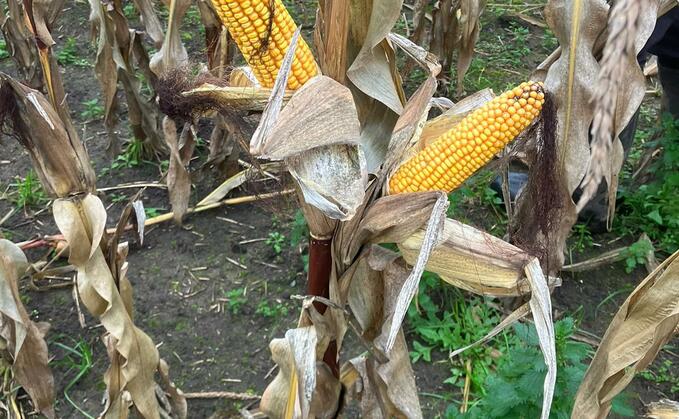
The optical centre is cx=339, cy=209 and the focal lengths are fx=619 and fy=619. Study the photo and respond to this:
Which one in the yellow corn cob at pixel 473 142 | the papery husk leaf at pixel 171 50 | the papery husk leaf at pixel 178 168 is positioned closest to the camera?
the yellow corn cob at pixel 473 142

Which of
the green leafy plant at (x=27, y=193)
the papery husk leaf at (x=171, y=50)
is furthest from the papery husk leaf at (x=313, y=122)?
the green leafy plant at (x=27, y=193)

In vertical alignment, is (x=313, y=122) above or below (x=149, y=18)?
above

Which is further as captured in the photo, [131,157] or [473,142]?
[131,157]

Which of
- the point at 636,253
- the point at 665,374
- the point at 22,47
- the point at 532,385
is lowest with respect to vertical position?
the point at 665,374

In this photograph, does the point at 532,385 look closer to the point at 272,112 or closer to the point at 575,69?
the point at 575,69

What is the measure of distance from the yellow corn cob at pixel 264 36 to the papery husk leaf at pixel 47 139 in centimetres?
46

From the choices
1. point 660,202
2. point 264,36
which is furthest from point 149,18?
point 660,202

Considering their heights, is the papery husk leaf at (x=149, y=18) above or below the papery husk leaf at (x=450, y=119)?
below

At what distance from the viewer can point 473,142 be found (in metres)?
0.96

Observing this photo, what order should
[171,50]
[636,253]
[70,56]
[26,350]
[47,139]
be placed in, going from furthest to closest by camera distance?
[70,56], [636,253], [171,50], [26,350], [47,139]

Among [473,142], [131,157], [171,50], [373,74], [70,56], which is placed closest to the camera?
[473,142]

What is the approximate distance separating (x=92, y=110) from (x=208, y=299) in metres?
1.28

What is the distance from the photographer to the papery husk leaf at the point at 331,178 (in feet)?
2.93

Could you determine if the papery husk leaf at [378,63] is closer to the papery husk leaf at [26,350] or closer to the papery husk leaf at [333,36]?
the papery husk leaf at [333,36]
